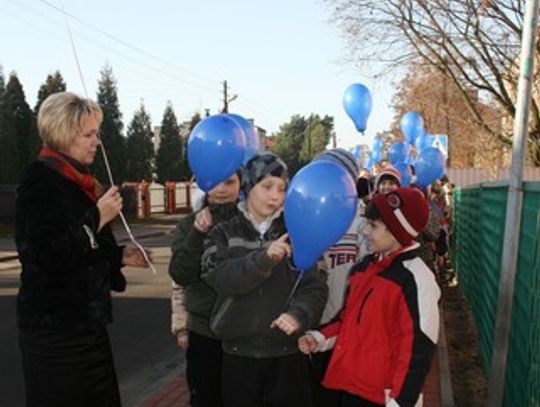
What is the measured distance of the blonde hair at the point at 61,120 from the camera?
9.38ft

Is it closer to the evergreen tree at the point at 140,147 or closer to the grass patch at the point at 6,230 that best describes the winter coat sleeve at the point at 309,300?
the grass patch at the point at 6,230

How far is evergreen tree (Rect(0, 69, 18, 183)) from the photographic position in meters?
30.5

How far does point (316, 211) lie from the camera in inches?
109

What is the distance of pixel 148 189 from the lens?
35062 millimetres

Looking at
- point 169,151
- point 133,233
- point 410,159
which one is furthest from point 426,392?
point 169,151

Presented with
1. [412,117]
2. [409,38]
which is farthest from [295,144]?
[412,117]

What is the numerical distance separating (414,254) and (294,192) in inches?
23.1

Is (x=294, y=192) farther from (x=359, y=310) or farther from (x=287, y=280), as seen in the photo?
(x=359, y=310)

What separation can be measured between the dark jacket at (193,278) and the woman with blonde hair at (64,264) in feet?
1.23

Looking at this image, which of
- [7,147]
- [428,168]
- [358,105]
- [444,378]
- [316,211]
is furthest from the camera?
[7,147]

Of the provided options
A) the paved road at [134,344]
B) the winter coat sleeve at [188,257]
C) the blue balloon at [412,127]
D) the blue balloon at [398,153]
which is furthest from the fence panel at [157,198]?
the winter coat sleeve at [188,257]

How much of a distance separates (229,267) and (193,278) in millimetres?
536

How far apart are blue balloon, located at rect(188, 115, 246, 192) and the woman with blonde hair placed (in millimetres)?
605

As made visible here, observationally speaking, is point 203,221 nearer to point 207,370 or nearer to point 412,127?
point 207,370
